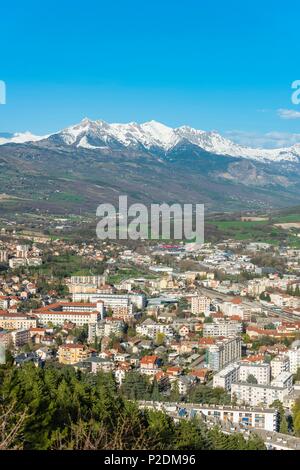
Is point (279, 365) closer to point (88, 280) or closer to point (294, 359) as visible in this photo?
point (294, 359)

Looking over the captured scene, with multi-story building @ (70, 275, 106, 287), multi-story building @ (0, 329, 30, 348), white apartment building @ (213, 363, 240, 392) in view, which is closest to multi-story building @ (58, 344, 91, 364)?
multi-story building @ (0, 329, 30, 348)

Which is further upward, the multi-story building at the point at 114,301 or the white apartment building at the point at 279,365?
the multi-story building at the point at 114,301

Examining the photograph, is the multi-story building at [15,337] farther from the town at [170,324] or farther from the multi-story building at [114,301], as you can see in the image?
the multi-story building at [114,301]

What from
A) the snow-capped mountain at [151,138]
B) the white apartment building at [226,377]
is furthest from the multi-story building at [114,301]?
the snow-capped mountain at [151,138]

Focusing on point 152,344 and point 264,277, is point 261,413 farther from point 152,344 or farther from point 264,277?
point 264,277

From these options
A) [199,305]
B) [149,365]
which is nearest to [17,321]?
[199,305]

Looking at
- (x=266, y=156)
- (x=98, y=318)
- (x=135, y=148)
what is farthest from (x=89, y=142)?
(x=98, y=318)

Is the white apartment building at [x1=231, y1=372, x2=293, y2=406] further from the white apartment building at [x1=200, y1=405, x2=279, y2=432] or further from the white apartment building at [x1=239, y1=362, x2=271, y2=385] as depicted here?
the white apartment building at [x1=200, y1=405, x2=279, y2=432]
